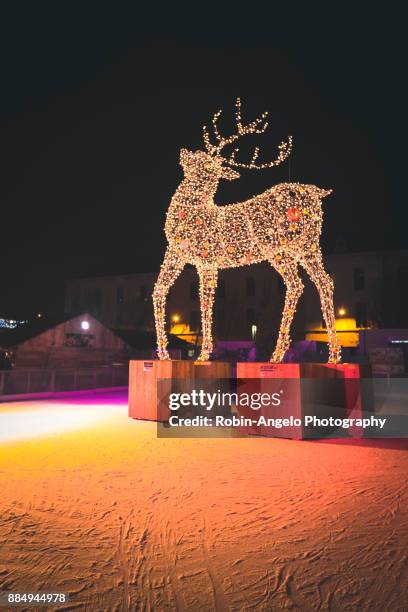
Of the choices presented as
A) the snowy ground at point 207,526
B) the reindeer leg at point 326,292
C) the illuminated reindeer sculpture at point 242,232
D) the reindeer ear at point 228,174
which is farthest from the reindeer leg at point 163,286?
the snowy ground at point 207,526

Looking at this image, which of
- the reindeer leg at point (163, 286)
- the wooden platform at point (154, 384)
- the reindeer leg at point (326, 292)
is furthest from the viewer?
the reindeer leg at point (163, 286)

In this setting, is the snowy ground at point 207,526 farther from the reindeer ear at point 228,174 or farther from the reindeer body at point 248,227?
the reindeer ear at point 228,174

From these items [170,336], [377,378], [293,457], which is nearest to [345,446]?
[293,457]

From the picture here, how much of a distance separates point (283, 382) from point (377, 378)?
52.5 ft

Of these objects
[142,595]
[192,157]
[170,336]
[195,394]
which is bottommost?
[142,595]

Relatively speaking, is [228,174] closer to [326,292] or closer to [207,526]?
[326,292]

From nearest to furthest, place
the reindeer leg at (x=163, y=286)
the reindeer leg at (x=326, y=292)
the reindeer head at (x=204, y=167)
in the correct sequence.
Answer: the reindeer leg at (x=326, y=292) → the reindeer head at (x=204, y=167) → the reindeer leg at (x=163, y=286)

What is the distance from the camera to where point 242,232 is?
8578mm

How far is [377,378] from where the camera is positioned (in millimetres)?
21594

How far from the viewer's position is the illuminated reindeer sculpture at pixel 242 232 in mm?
8219

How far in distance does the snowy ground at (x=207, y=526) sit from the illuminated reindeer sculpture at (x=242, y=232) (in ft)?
9.99

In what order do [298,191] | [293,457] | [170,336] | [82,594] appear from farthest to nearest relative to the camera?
[170,336], [298,191], [293,457], [82,594]

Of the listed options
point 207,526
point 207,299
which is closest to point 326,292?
point 207,299

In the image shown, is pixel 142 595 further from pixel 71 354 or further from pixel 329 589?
pixel 71 354
